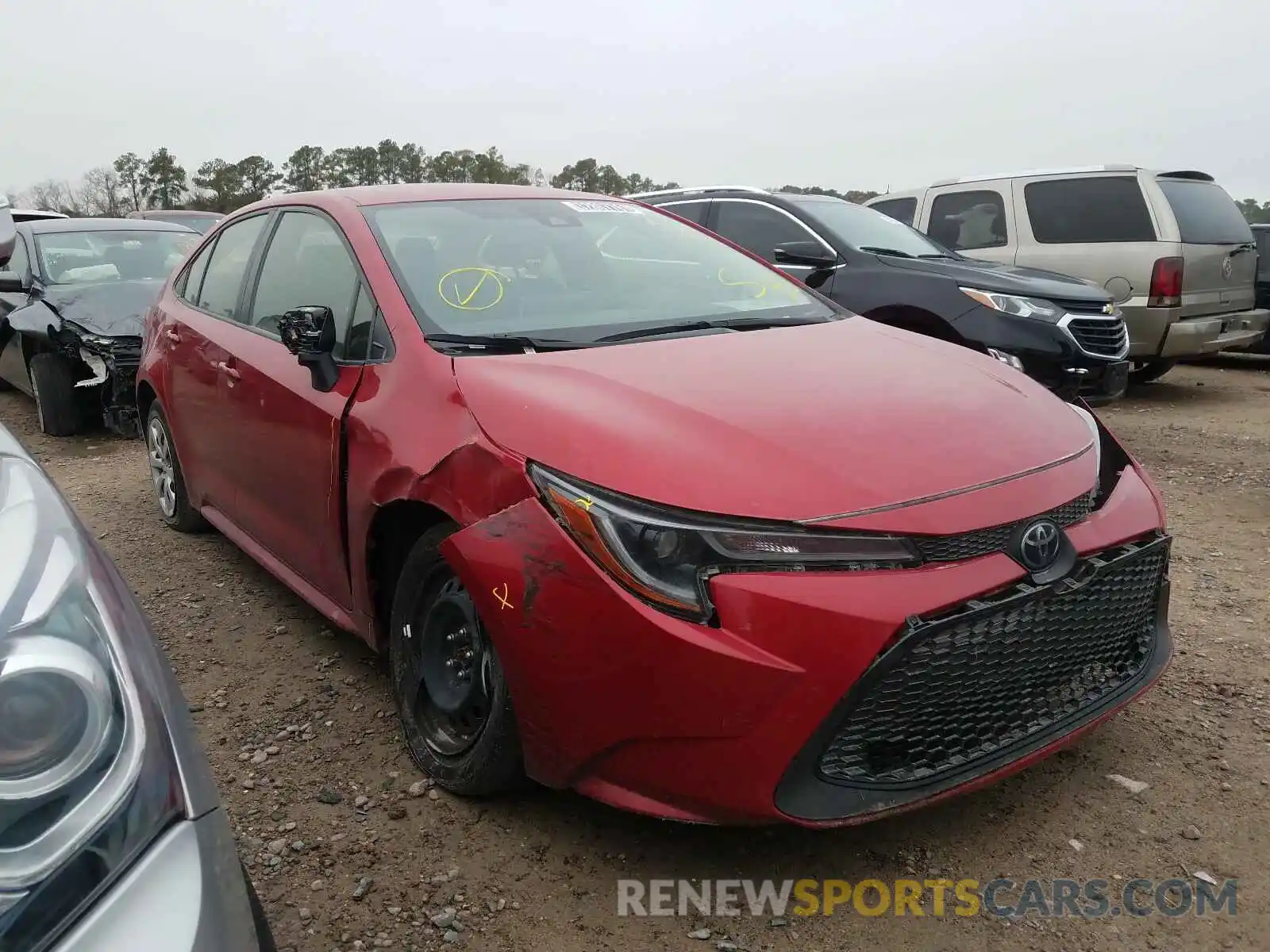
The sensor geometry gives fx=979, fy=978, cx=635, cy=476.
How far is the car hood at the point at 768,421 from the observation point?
6.34 ft

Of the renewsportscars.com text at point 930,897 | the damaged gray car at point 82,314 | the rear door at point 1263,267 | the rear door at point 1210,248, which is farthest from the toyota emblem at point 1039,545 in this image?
the rear door at point 1263,267

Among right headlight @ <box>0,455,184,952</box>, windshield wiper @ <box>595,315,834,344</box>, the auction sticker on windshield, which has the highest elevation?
the auction sticker on windshield

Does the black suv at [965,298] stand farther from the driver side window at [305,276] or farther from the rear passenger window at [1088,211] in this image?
the driver side window at [305,276]

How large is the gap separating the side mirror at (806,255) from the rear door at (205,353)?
3.14m

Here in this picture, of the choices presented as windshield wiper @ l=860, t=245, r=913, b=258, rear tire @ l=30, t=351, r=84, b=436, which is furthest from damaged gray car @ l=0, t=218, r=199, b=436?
windshield wiper @ l=860, t=245, r=913, b=258

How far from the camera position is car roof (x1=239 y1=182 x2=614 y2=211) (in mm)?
3122

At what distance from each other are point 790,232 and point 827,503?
194 inches

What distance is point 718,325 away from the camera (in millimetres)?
2834

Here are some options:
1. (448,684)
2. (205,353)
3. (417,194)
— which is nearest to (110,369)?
(205,353)

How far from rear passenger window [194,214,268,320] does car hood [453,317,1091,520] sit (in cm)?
165

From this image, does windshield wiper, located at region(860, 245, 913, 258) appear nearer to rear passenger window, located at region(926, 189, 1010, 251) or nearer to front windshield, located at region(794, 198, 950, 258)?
front windshield, located at region(794, 198, 950, 258)

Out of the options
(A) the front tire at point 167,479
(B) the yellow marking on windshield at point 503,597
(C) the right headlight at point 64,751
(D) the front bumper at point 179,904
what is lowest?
(A) the front tire at point 167,479

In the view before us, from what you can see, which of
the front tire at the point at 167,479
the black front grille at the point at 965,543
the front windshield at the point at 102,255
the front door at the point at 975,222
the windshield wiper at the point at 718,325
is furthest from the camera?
the front door at the point at 975,222

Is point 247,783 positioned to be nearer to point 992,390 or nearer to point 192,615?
point 192,615
